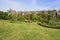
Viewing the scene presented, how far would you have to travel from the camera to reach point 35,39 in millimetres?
15203

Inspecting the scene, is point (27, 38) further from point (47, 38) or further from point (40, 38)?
point (47, 38)

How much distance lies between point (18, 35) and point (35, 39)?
2.54m

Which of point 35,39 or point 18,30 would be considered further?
point 18,30

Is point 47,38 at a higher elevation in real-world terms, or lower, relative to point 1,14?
lower

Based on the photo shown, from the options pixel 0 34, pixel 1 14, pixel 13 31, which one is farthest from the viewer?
pixel 1 14

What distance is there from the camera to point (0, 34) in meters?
16.2

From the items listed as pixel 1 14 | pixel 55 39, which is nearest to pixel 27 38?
pixel 55 39

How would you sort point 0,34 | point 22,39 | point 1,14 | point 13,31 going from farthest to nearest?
point 1,14, point 13,31, point 0,34, point 22,39

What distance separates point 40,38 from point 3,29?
5932 mm

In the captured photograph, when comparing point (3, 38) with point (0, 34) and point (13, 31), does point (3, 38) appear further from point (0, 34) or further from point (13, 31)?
point (13, 31)

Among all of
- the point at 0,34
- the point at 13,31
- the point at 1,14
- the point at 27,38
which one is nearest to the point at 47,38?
the point at 27,38

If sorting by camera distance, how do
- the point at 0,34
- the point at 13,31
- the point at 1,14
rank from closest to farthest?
the point at 0,34 → the point at 13,31 → the point at 1,14

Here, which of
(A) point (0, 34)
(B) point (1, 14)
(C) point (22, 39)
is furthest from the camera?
(B) point (1, 14)

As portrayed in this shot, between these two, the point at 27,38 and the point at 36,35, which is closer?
the point at 27,38
